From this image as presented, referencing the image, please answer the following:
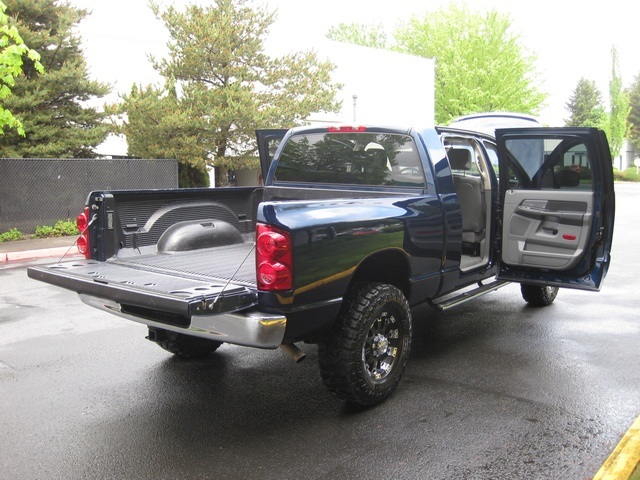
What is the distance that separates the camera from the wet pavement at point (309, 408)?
3.44m

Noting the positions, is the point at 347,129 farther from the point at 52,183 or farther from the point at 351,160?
the point at 52,183

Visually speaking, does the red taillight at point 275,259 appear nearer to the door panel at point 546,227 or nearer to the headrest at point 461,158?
the headrest at point 461,158

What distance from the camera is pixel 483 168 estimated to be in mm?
5785

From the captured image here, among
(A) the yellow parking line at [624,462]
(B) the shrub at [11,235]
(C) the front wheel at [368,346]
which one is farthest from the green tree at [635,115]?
(A) the yellow parking line at [624,462]

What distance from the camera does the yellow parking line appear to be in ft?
10.3

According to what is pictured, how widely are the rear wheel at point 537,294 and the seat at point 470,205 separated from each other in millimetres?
1485

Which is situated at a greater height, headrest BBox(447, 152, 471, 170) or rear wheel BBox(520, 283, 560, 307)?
headrest BBox(447, 152, 471, 170)

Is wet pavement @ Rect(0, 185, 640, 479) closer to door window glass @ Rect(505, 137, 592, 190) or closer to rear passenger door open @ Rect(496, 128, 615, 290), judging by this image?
rear passenger door open @ Rect(496, 128, 615, 290)

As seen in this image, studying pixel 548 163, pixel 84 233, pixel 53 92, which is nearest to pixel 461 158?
pixel 548 163

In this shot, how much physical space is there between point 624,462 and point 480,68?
3957cm

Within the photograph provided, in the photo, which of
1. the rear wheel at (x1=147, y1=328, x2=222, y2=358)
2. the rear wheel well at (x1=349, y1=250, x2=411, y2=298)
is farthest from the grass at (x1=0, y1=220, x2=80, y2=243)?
the rear wheel well at (x1=349, y1=250, x2=411, y2=298)

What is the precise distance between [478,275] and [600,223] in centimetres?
116

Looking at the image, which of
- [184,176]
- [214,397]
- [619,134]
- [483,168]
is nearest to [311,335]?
[214,397]

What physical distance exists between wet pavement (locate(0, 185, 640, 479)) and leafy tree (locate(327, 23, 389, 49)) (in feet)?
230
